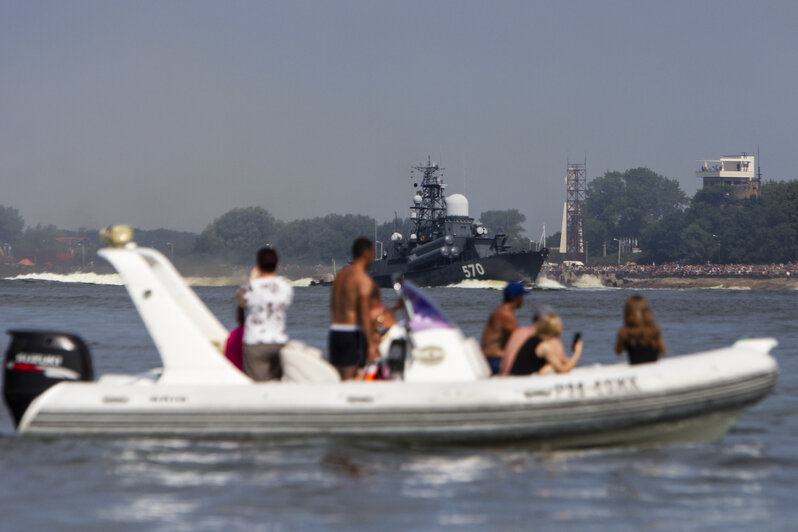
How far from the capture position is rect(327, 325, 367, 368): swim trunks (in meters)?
9.54

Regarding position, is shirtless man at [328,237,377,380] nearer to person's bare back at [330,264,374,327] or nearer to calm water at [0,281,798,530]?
person's bare back at [330,264,374,327]

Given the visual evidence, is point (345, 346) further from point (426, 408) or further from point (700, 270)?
point (700, 270)

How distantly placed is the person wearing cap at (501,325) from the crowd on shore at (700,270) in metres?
116

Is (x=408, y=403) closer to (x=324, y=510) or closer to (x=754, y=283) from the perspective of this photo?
(x=324, y=510)

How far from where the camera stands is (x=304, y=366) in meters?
9.50

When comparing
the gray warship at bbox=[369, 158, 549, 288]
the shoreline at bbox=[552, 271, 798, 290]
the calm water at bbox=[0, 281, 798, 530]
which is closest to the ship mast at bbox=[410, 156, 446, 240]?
the gray warship at bbox=[369, 158, 549, 288]

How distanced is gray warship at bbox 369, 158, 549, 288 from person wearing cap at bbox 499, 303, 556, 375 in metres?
71.7

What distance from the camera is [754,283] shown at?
391ft

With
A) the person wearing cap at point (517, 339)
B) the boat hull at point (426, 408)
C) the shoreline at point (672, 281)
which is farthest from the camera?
the shoreline at point (672, 281)

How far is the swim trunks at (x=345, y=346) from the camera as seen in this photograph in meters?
9.54

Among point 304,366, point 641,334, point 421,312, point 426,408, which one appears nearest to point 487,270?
point 641,334

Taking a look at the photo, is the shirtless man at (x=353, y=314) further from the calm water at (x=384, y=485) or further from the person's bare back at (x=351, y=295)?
the calm water at (x=384, y=485)

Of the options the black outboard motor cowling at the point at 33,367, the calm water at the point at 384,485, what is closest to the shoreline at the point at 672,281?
the calm water at the point at 384,485

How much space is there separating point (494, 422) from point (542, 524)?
2.05 metres
